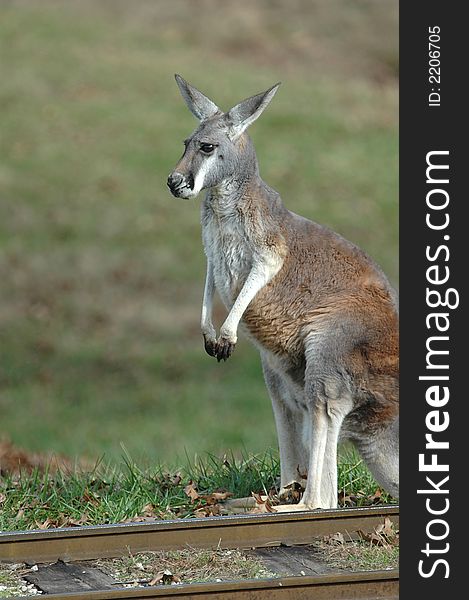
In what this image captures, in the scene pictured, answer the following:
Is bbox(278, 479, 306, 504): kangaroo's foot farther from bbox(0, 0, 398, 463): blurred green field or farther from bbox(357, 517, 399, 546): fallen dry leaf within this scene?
bbox(0, 0, 398, 463): blurred green field

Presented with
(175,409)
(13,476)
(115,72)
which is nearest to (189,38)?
(115,72)

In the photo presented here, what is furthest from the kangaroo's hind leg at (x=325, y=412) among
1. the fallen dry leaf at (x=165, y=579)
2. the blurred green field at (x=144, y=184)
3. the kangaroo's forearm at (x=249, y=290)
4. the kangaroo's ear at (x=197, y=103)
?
the blurred green field at (x=144, y=184)

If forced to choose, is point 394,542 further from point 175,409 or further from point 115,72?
point 115,72

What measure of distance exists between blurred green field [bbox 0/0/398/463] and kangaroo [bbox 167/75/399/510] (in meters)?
4.22

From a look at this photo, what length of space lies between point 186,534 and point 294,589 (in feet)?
2.92

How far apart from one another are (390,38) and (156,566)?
23.3 m

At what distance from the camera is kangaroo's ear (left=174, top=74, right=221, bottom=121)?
6590 millimetres

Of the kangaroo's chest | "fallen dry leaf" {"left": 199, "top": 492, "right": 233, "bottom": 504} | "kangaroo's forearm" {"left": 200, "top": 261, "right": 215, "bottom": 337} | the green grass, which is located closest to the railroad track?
the green grass

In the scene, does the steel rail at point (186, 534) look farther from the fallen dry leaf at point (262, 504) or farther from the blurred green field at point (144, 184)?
the blurred green field at point (144, 184)

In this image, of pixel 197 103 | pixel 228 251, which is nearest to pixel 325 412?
pixel 228 251

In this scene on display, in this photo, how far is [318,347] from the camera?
21.1ft

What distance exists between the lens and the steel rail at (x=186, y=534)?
18.3 feet

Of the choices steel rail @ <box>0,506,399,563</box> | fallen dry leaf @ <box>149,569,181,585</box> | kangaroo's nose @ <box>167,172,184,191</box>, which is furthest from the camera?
kangaroo's nose @ <box>167,172,184,191</box>

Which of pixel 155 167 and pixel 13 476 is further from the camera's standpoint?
pixel 155 167
